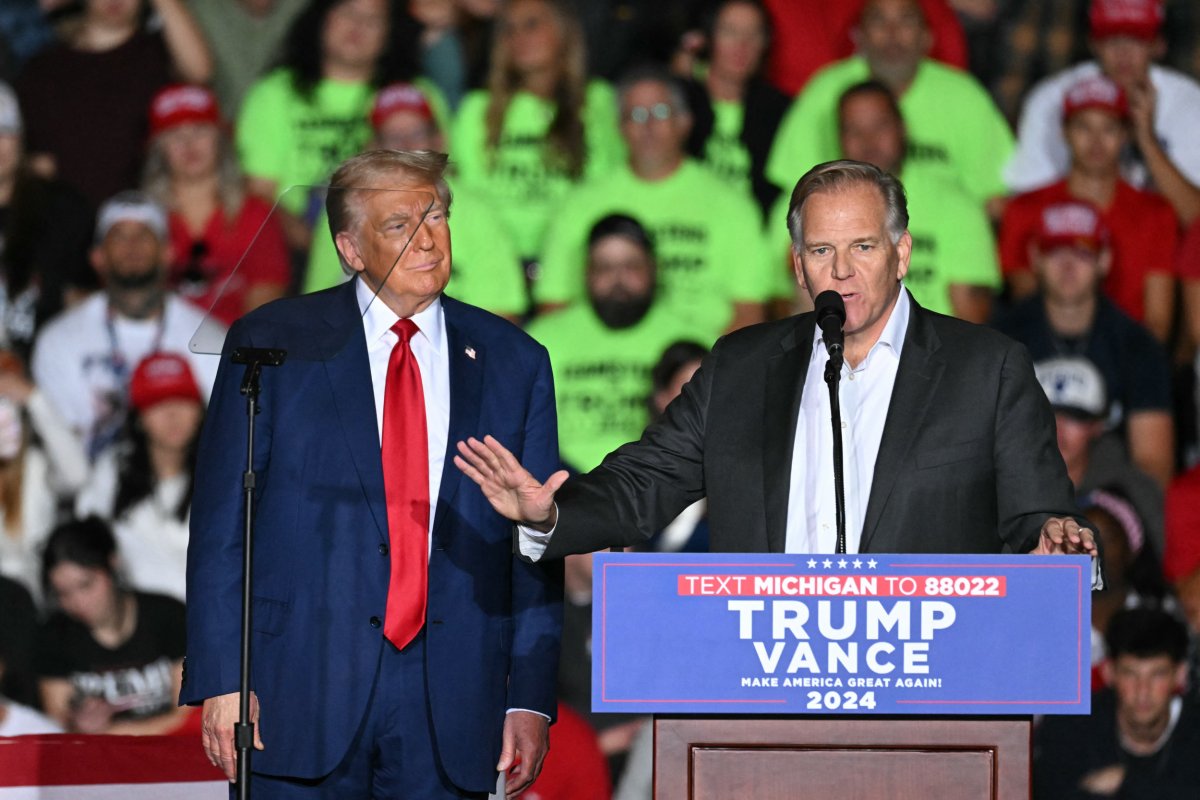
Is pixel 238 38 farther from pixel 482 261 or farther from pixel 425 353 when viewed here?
pixel 425 353

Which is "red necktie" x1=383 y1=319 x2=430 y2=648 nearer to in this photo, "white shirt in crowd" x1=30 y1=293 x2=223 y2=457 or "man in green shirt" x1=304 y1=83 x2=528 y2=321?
"man in green shirt" x1=304 y1=83 x2=528 y2=321

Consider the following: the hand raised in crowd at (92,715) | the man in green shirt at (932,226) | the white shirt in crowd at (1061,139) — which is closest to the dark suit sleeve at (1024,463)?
the man in green shirt at (932,226)

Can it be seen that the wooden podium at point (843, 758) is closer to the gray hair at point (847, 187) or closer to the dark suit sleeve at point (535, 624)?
Result: the dark suit sleeve at point (535, 624)

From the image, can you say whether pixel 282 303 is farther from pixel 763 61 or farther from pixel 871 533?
pixel 763 61

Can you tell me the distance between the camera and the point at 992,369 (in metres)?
2.55

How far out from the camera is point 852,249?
2549 millimetres

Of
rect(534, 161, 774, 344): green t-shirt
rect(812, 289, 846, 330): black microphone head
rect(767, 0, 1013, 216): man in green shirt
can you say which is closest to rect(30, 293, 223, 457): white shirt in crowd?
rect(534, 161, 774, 344): green t-shirt

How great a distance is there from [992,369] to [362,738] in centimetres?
114

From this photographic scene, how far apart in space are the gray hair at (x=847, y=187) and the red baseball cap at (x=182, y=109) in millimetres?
3662

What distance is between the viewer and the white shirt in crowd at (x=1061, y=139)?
5.84 metres

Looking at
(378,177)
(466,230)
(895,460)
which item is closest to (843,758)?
(895,460)

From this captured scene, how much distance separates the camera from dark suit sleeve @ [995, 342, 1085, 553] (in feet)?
8.04

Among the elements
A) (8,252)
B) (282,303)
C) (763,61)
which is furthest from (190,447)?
(282,303)

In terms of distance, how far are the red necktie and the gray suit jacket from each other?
0.29 metres
